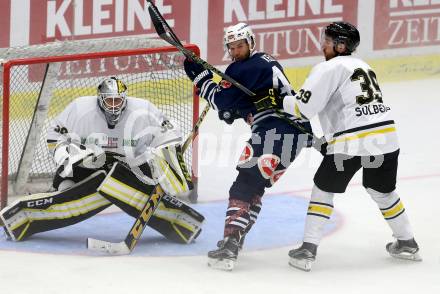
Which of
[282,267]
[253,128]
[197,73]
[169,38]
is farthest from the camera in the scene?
[169,38]

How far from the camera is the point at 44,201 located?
17.7 feet

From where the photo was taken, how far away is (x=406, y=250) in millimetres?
5195

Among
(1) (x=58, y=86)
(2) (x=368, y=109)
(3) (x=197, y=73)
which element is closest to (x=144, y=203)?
(3) (x=197, y=73)

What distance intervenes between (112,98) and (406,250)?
1508 millimetres

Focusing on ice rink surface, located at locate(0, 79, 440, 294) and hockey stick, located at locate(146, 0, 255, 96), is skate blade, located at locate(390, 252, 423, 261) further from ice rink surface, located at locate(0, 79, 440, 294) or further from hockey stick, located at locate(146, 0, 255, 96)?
hockey stick, located at locate(146, 0, 255, 96)

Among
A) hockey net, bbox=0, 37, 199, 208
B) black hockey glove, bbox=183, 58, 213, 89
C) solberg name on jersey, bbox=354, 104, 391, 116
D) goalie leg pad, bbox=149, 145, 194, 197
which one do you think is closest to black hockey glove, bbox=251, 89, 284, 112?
black hockey glove, bbox=183, 58, 213, 89

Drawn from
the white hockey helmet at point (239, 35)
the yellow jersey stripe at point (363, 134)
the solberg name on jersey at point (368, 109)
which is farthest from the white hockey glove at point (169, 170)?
the solberg name on jersey at point (368, 109)

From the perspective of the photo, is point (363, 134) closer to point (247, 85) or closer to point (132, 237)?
point (247, 85)

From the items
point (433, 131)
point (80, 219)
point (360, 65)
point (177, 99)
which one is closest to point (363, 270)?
point (360, 65)

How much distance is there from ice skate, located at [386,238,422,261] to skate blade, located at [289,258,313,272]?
1.47ft

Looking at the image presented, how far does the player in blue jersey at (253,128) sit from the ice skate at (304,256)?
247mm

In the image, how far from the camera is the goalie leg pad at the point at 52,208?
538 cm

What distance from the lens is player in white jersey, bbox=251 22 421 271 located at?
4945 mm

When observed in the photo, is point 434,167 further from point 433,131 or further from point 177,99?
→ point 177,99
